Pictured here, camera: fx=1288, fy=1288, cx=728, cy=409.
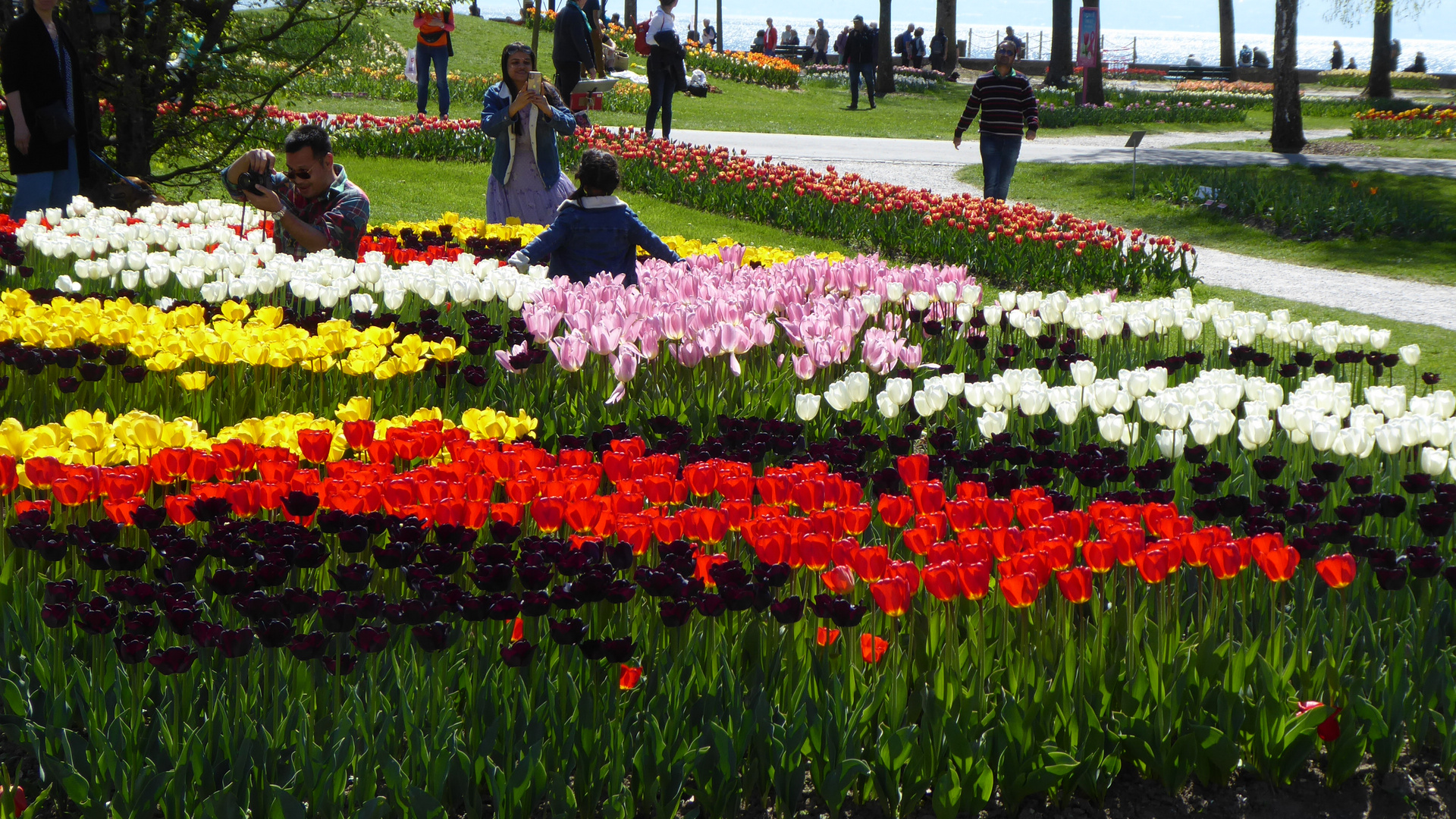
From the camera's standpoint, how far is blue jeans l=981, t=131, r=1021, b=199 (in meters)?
12.2

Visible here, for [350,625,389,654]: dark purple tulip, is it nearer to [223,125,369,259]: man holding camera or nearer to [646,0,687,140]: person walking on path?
[223,125,369,259]: man holding camera

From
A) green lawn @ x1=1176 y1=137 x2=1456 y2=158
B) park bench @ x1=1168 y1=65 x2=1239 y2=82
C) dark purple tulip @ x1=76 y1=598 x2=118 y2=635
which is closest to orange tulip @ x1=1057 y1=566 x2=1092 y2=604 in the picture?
dark purple tulip @ x1=76 y1=598 x2=118 y2=635

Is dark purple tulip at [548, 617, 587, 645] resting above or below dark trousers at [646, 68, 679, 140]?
below

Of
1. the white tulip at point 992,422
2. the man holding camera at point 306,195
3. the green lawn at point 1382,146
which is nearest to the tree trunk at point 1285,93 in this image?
the green lawn at point 1382,146

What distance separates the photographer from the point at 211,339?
4773mm

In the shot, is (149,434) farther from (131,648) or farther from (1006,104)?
(1006,104)

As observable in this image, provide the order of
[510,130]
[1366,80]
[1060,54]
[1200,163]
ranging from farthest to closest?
1. [1366,80]
2. [1060,54]
3. [1200,163]
4. [510,130]

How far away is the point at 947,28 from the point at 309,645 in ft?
125

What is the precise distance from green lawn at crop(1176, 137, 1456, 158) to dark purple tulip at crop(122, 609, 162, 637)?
21.0m

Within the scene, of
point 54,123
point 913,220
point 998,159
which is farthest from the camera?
point 998,159

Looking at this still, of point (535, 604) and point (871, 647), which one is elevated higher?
point (535, 604)

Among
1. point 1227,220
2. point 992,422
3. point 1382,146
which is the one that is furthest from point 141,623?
point 1382,146

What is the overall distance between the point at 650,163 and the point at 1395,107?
905 inches

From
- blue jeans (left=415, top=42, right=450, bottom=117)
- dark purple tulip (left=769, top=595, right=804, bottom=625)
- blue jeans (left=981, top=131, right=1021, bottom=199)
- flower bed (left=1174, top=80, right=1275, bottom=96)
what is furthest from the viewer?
flower bed (left=1174, top=80, right=1275, bottom=96)
